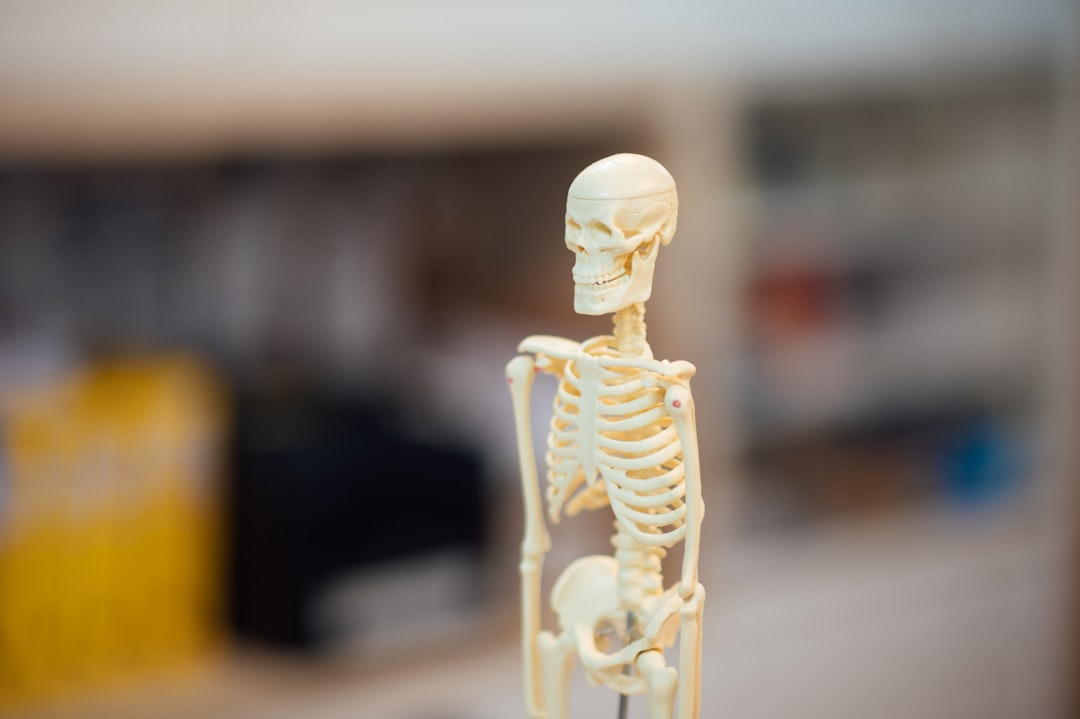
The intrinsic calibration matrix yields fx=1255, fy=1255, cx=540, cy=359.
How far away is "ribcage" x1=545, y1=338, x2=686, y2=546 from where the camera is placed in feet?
1.44

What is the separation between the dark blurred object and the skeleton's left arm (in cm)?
81

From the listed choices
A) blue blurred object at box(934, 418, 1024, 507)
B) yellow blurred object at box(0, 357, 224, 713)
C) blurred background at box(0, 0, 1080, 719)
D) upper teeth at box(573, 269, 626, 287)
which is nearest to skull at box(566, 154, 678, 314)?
upper teeth at box(573, 269, 626, 287)

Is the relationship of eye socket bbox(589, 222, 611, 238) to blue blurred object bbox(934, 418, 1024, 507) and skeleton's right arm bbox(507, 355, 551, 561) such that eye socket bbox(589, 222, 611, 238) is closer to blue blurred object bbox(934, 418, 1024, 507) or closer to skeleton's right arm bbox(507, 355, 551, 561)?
skeleton's right arm bbox(507, 355, 551, 561)

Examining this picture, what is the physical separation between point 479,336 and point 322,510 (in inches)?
14.2

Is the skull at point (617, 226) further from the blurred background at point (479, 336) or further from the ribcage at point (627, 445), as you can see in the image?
the blurred background at point (479, 336)

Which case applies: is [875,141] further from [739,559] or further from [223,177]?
[223,177]

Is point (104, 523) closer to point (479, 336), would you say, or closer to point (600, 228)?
point (479, 336)

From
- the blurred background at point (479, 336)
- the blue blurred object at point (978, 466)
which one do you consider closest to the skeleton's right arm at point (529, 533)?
the blurred background at point (479, 336)

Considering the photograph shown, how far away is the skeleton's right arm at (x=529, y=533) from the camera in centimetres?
46

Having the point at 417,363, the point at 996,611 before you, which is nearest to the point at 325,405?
the point at 417,363

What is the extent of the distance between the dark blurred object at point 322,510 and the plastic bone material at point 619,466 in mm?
739

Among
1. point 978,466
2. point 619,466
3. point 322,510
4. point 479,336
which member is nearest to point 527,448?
point 619,466

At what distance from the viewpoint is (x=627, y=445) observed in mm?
447

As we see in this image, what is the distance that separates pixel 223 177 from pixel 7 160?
0.23m
